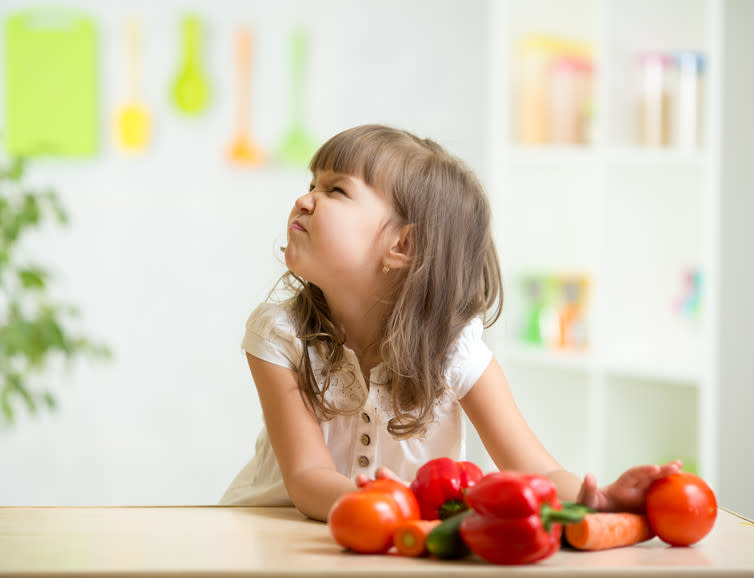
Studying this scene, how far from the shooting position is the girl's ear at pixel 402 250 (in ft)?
4.33

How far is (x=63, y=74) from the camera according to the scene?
3.35 m

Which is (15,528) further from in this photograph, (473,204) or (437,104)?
(437,104)

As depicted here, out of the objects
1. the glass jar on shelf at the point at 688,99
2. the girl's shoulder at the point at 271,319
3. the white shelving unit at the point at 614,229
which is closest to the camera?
the girl's shoulder at the point at 271,319

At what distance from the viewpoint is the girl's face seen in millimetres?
1280

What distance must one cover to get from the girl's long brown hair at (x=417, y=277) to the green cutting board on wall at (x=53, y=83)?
2248 millimetres

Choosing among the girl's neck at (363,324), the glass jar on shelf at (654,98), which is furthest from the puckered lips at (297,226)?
the glass jar on shelf at (654,98)

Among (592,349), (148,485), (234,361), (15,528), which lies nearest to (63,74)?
(234,361)

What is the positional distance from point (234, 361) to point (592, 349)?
4.22 ft

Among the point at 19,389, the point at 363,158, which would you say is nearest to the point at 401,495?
the point at 363,158

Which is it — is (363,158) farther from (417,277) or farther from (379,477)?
(379,477)

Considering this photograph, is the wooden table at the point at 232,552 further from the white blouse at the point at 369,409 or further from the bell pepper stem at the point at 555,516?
the white blouse at the point at 369,409

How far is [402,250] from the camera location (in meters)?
1.35

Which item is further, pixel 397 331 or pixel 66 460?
pixel 66 460

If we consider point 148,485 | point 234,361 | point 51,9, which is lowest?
point 148,485
